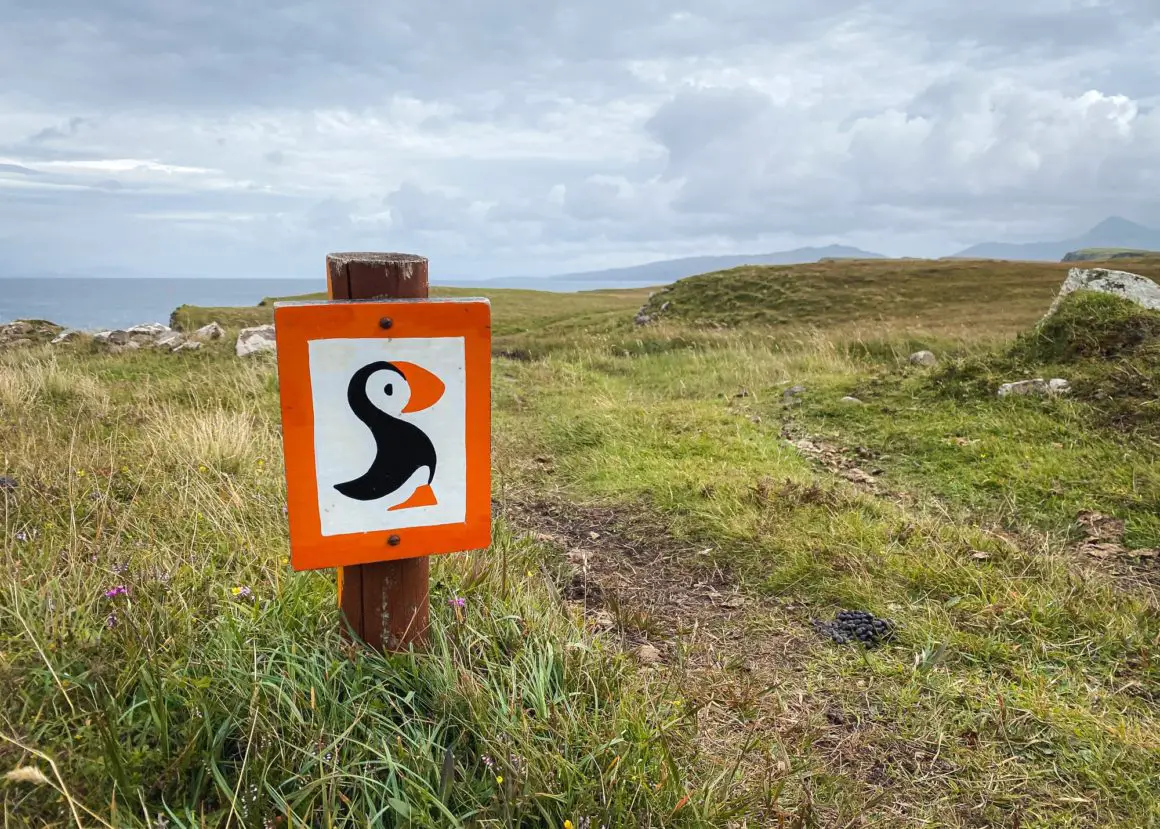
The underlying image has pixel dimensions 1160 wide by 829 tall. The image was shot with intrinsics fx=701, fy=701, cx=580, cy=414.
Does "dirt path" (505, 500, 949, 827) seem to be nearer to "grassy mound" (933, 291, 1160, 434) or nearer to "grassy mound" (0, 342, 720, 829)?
"grassy mound" (0, 342, 720, 829)

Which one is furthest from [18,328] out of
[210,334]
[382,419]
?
[382,419]

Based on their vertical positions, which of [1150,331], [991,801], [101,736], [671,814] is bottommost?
[991,801]

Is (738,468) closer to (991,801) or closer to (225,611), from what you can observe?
(991,801)

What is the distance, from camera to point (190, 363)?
1209 centimetres

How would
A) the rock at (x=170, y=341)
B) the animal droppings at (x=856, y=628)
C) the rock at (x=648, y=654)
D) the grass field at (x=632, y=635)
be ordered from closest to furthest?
1. the grass field at (x=632, y=635)
2. the rock at (x=648, y=654)
3. the animal droppings at (x=856, y=628)
4. the rock at (x=170, y=341)

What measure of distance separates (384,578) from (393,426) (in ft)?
1.77

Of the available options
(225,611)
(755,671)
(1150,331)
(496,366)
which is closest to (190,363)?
(496,366)

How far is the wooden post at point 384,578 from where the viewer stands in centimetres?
212

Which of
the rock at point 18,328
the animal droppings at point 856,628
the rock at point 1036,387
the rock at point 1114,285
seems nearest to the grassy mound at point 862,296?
the rock at point 1114,285

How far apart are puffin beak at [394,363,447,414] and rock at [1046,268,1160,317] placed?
32.1ft

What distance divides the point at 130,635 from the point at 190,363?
36.4ft

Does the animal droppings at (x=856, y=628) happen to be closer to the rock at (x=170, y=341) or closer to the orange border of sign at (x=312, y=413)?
the orange border of sign at (x=312, y=413)

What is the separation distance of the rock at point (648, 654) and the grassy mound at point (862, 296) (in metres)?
19.2

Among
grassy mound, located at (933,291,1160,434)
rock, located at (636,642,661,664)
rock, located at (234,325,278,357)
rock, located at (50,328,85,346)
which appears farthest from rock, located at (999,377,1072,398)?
rock, located at (50,328,85,346)
